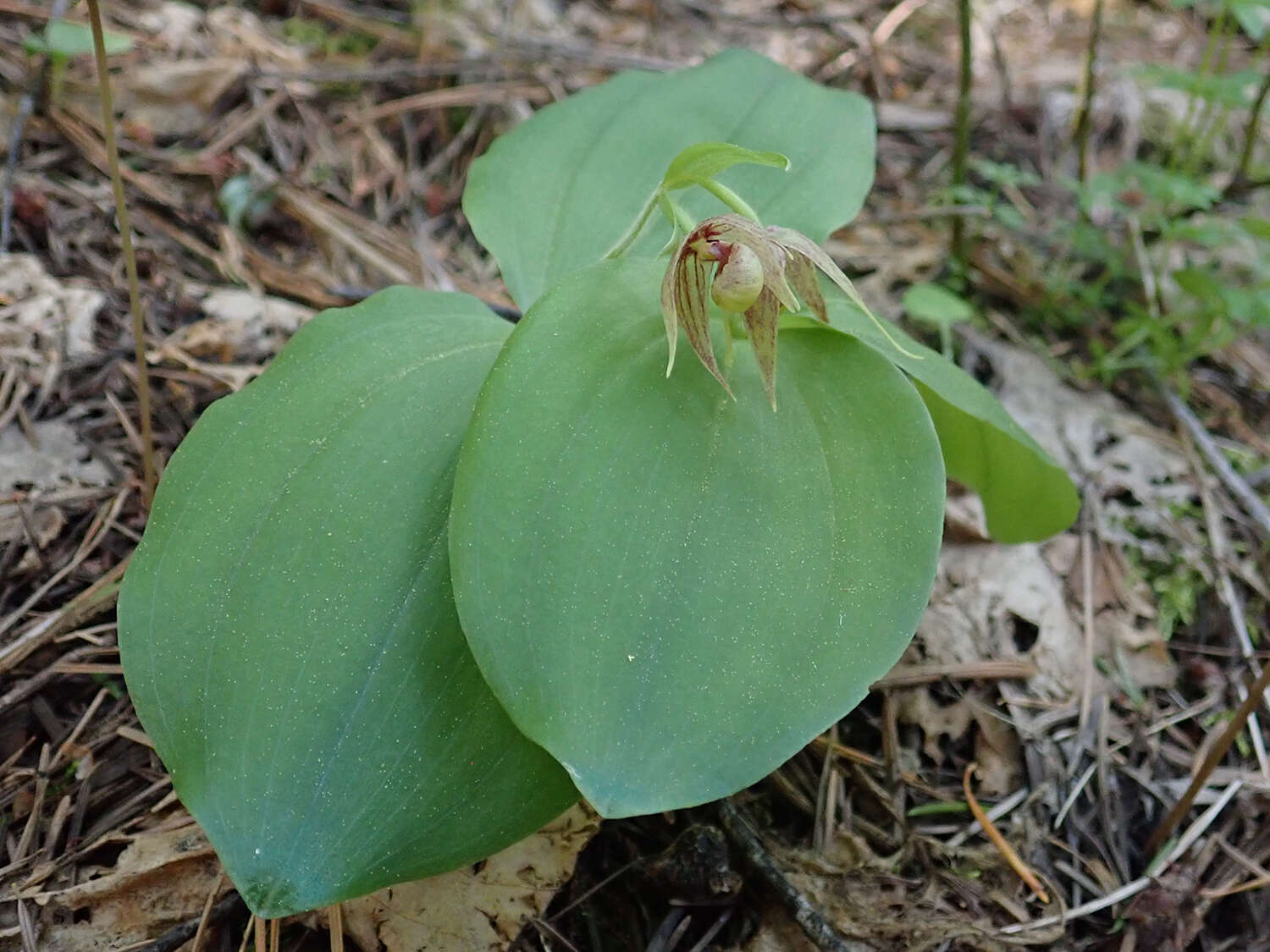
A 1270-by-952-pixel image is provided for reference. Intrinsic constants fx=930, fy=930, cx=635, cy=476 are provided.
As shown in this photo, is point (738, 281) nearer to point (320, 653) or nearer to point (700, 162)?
point (700, 162)

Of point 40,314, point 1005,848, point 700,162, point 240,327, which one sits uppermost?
point 700,162

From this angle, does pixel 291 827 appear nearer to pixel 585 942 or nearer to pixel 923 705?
pixel 585 942

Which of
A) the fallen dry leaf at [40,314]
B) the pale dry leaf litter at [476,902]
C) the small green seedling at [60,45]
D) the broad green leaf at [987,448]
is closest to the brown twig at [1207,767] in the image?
the broad green leaf at [987,448]

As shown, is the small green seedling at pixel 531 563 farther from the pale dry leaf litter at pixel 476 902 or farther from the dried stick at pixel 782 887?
the dried stick at pixel 782 887

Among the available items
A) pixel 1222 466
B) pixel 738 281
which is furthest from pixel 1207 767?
pixel 738 281

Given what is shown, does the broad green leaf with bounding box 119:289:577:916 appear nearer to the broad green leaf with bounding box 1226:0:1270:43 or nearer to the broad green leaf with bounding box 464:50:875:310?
the broad green leaf with bounding box 464:50:875:310
